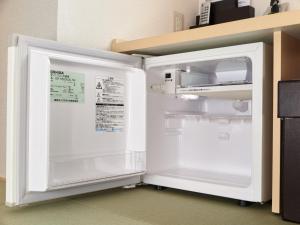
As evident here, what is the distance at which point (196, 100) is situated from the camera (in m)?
1.91

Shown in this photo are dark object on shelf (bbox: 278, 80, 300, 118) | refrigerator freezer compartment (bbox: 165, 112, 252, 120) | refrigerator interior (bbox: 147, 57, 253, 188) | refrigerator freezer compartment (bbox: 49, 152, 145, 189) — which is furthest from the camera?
refrigerator freezer compartment (bbox: 165, 112, 252, 120)

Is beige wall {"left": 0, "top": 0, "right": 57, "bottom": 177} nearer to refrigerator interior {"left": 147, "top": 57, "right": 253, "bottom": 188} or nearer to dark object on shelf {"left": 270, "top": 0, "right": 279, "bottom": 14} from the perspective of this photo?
refrigerator interior {"left": 147, "top": 57, "right": 253, "bottom": 188}

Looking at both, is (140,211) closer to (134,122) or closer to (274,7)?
(134,122)

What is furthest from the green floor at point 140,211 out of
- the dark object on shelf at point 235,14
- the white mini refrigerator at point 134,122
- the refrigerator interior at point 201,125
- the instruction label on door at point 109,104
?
the dark object on shelf at point 235,14

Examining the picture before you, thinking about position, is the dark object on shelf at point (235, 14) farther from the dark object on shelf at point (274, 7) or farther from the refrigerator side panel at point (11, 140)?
the refrigerator side panel at point (11, 140)

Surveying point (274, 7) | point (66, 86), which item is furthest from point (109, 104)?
point (274, 7)

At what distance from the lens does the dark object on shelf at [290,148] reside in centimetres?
106

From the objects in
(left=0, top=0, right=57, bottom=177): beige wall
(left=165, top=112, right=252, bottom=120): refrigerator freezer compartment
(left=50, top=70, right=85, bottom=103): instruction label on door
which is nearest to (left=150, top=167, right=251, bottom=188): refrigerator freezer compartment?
(left=165, top=112, right=252, bottom=120): refrigerator freezer compartment

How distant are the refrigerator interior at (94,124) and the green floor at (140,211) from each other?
98 mm

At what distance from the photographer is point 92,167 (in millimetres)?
1389

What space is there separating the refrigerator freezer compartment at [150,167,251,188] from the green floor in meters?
0.07

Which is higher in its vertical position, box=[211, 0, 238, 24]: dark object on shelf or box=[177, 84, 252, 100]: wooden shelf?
box=[211, 0, 238, 24]: dark object on shelf

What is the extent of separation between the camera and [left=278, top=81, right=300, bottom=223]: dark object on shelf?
1.06 meters

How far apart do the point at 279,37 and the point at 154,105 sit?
0.67 m
